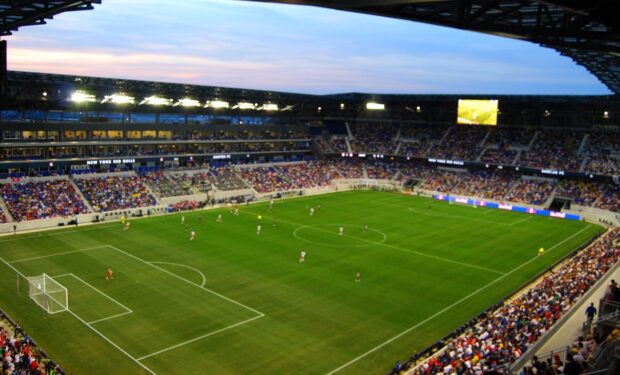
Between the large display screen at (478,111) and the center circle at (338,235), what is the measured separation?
2992cm

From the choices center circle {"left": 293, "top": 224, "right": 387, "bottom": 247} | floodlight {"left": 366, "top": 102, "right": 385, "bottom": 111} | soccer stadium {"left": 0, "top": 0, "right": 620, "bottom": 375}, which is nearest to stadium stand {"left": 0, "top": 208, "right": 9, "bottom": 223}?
soccer stadium {"left": 0, "top": 0, "right": 620, "bottom": 375}

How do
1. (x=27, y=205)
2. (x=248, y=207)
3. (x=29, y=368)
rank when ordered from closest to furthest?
(x=29, y=368) → (x=27, y=205) → (x=248, y=207)

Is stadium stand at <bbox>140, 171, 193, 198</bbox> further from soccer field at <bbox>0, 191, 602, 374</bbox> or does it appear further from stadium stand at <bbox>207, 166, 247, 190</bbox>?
soccer field at <bbox>0, 191, 602, 374</bbox>

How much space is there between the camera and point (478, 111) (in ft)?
235

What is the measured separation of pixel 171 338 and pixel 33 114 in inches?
1749

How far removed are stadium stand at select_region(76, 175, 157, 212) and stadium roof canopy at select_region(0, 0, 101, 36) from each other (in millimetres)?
40850

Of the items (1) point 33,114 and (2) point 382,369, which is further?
(1) point 33,114

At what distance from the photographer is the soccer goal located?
94.4ft

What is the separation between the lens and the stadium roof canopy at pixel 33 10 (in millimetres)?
13682

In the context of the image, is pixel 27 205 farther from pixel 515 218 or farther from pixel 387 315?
pixel 515 218

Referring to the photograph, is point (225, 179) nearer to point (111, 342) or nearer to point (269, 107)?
point (269, 107)

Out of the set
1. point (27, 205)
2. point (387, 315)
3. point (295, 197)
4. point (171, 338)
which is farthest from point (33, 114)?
point (387, 315)

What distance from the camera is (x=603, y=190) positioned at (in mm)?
63750

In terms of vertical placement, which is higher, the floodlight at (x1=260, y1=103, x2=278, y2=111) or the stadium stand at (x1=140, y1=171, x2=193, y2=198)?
the floodlight at (x1=260, y1=103, x2=278, y2=111)
